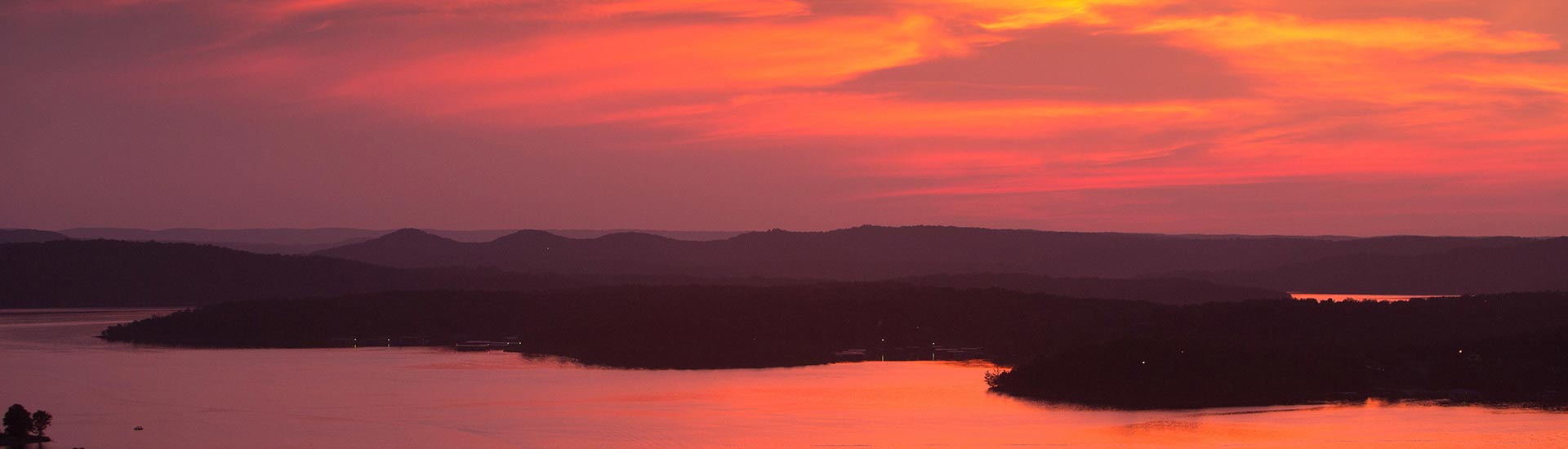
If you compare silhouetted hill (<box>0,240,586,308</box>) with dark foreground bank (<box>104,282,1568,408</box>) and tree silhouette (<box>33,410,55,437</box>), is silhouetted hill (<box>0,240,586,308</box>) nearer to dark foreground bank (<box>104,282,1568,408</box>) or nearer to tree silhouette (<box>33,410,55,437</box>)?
dark foreground bank (<box>104,282,1568,408</box>)

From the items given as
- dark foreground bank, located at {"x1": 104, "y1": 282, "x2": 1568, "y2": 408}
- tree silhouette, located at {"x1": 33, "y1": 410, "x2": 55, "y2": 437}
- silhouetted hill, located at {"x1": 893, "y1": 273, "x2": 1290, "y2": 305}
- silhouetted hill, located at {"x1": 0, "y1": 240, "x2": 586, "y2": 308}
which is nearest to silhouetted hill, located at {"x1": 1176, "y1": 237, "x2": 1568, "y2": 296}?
silhouetted hill, located at {"x1": 893, "y1": 273, "x2": 1290, "y2": 305}

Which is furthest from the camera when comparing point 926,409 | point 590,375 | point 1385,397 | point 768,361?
point 768,361

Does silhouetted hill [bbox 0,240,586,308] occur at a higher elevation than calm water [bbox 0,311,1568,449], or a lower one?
higher

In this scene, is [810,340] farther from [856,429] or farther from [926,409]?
[856,429]

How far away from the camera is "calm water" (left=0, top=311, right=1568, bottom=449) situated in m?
47.1

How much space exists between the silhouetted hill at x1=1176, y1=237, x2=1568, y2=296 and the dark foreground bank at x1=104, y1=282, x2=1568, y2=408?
7241cm

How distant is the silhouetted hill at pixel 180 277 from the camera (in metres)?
131

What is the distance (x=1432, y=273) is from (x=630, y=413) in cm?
13541

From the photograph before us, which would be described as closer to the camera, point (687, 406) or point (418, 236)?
point (687, 406)

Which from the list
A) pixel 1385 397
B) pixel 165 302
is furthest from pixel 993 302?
pixel 165 302

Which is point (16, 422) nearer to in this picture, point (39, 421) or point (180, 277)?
point (39, 421)

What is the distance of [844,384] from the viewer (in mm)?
66000

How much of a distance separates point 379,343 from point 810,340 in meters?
25.9

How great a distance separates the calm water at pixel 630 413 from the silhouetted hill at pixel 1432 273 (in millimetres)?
101201
